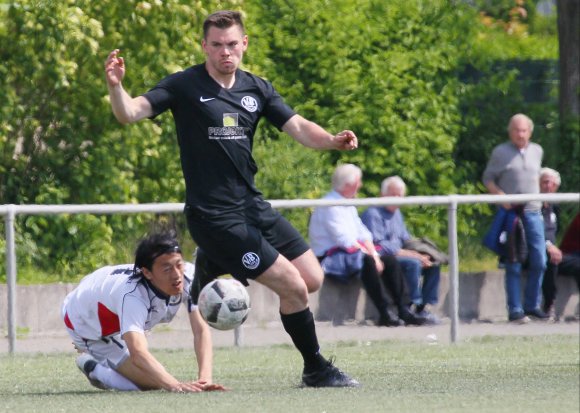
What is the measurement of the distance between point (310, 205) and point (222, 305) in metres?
3.31

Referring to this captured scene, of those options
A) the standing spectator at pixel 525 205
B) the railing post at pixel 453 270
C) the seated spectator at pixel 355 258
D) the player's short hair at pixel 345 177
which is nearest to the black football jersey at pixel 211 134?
the seated spectator at pixel 355 258

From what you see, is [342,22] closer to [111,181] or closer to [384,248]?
[111,181]

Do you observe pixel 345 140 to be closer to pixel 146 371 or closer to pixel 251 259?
pixel 251 259

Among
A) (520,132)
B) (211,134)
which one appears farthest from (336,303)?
(211,134)

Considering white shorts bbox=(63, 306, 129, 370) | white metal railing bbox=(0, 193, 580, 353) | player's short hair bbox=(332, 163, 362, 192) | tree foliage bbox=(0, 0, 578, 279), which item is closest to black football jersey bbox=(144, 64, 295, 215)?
white shorts bbox=(63, 306, 129, 370)

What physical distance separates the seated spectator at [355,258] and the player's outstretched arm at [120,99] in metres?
4.03

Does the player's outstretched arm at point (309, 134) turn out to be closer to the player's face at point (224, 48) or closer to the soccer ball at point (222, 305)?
the player's face at point (224, 48)

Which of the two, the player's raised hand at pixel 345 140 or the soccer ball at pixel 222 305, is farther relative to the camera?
the soccer ball at pixel 222 305

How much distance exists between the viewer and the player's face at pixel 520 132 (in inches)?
548

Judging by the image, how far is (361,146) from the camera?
57.2 ft

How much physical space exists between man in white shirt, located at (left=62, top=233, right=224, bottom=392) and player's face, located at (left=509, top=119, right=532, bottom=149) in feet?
17.2

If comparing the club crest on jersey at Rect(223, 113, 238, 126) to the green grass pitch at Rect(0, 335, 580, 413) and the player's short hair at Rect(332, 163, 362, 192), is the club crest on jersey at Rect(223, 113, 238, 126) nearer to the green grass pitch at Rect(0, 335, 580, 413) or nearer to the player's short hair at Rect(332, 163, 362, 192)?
the green grass pitch at Rect(0, 335, 580, 413)

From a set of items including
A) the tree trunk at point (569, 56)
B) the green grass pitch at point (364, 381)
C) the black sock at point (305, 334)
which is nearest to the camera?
the green grass pitch at point (364, 381)

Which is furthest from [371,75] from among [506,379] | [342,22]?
[506,379]
